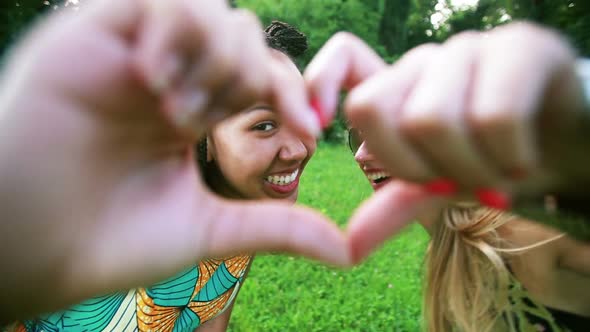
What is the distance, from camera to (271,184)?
5.80 feet

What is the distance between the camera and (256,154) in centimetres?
169

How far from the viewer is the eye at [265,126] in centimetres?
171

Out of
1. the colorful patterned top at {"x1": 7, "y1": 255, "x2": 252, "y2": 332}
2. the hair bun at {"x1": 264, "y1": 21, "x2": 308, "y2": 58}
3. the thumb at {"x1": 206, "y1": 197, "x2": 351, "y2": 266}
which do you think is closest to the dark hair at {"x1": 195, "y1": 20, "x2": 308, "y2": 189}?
the hair bun at {"x1": 264, "y1": 21, "x2": 308, "y2": 58}

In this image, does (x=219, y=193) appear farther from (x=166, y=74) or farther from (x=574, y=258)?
(x=166, y=74)

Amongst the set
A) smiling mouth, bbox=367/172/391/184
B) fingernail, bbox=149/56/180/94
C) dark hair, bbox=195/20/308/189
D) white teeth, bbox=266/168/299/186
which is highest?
dark hair, bbox=195/20/308/189

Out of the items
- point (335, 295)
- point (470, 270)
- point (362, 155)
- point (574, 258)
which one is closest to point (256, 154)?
point (362, 155)

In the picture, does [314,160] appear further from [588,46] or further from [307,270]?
[588,46]

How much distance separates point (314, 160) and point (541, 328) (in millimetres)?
6847

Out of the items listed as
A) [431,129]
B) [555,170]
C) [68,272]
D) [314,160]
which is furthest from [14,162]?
[314,160]

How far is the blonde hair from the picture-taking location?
156cm

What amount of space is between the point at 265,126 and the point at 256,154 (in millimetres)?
110

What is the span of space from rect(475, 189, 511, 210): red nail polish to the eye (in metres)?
1.20

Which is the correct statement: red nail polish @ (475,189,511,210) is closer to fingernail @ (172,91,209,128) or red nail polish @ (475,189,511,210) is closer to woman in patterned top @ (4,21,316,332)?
fingernail @ (172,91,209,128)

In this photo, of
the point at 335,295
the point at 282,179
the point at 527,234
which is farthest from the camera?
the point at 335,295
